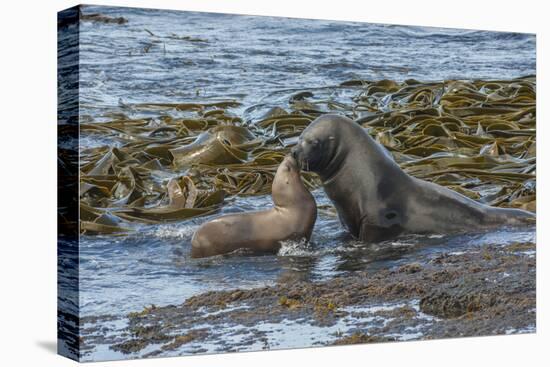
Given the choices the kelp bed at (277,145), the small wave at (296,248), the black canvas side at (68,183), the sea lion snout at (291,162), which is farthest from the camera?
the sea lion snout at (291,162)

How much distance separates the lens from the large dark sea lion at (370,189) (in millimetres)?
10180

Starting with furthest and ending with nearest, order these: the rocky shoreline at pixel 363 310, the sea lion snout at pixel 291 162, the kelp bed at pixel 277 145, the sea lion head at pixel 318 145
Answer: the sea lion head at pixel 318 145
the sea lion snout at pixel 291 162
the kelp bed at pixel 277 145
the rocky shoreline at pixel 363 310

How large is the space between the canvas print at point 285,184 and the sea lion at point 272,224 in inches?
0.6

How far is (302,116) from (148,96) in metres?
1.46

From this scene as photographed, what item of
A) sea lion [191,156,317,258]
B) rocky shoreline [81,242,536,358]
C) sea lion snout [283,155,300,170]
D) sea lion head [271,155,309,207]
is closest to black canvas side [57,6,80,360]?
rocky shoreline [81,242,536,358]

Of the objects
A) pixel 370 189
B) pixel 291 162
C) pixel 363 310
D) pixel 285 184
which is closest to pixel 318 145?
pixel 291 162

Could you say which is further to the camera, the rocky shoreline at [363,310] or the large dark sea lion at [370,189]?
the large dark sea lion at [370,189]

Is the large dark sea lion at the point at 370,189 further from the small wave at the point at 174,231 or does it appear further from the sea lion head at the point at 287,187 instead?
the small wave at the point at 174,231

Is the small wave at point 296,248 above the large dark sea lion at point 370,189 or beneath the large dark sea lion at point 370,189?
beneath

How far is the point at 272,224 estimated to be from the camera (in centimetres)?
972

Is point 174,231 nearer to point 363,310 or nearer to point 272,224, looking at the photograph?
point 272,224

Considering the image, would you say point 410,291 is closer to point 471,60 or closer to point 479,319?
point 479,319

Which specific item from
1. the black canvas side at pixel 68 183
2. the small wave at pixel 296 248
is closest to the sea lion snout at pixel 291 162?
the small wave at pixel 296 248

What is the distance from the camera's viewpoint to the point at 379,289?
10.1m
